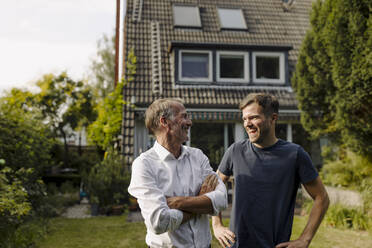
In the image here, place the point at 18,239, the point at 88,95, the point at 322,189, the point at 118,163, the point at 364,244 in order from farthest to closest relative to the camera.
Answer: the point at 88,95
the point at 118,163
the point at 364,244
the point at 18,239
the point at 322,189

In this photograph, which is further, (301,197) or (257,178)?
(301,197)

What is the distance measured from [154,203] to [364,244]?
17.7ft

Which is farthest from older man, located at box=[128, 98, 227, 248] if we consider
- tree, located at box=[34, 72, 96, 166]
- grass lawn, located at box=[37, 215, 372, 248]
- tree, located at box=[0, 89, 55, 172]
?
tree, located at box=[34, 72, 96, 166]

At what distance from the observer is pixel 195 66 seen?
1193 cm

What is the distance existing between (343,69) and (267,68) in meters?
5.12

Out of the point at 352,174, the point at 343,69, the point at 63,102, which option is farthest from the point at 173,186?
the point at 63,102

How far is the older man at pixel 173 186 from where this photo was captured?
6.81 feet

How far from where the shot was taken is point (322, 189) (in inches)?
92.3

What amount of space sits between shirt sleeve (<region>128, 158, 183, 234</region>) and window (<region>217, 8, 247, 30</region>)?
38.9 feet

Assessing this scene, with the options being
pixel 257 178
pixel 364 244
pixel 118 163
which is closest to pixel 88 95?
pixel 118 163

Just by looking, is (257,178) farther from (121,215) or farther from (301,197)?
(301,197)

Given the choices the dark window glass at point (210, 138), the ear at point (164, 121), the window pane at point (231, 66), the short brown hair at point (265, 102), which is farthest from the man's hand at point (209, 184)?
the window pane at point (231, 66)

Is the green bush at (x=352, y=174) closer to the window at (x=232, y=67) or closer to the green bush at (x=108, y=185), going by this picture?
the window at (x=232, y=67)

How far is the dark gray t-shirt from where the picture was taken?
2.32 meters
